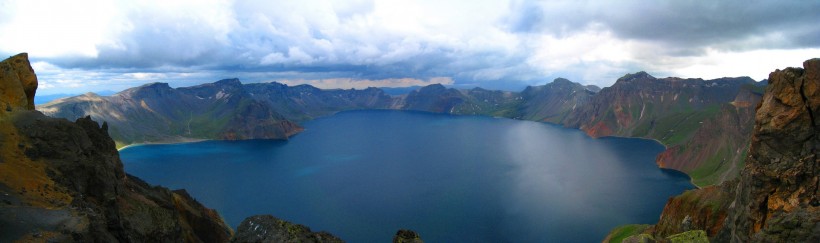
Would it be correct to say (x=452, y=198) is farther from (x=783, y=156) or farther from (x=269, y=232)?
(x=269, y=232)

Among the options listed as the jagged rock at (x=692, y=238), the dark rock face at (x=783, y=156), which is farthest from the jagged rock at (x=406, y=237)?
the dark rock face at (x=783, y=156)

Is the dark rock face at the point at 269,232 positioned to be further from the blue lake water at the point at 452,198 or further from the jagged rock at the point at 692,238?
the blue lake water at the point at 452,198

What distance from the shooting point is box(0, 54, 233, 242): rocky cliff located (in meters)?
36.6

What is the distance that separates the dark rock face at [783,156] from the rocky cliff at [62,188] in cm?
6327

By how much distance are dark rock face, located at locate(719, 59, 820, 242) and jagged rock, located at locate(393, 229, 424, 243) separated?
40165 millimetres

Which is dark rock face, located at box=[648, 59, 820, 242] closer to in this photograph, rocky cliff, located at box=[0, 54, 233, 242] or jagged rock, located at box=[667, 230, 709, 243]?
jagged rock, located at box=[667, 230, 709, 243]

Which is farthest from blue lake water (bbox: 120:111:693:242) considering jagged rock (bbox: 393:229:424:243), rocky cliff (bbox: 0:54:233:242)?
jagged rock (bbox: 393:229:424:243)

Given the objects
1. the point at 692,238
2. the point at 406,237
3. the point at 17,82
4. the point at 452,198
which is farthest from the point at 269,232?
the point at 452,198

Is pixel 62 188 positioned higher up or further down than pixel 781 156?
further down

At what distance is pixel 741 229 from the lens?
46844 mm

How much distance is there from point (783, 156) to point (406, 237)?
4911 cm

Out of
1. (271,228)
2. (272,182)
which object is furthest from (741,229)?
(272,182)

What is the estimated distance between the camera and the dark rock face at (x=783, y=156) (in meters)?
44.6

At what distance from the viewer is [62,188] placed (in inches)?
1802
